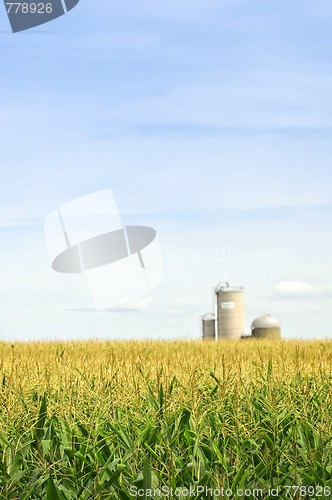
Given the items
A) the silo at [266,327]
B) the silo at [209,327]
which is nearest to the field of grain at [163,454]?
the silo at [266,327]

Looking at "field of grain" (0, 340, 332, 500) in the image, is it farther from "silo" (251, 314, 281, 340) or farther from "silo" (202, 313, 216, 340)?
"silo" (202, 313, 216, 340)

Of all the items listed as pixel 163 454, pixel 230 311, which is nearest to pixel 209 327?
pixel 230 311

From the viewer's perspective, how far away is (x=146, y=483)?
4754mm

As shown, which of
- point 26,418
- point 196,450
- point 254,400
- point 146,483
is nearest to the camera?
point 146,483

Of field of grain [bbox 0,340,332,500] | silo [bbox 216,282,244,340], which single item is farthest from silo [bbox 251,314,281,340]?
field of grain [bbox 0,340,332,500]

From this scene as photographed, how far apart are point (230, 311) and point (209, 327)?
296 cm

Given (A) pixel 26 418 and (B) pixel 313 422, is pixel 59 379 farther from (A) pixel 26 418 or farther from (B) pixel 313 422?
(B) pixel 313 422

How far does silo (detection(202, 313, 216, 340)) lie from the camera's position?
35.8 metres

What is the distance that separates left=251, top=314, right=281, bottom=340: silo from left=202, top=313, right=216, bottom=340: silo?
2877 millimetres

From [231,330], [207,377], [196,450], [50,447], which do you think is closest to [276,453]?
[196,450]

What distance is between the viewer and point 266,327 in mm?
33188

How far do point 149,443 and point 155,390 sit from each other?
2.34m

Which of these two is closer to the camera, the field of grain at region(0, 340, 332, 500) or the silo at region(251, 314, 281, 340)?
the field of grain at region(0, 340, 332, 500)

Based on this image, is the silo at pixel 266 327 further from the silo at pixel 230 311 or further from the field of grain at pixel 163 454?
the field of grain at pixel 163 454
